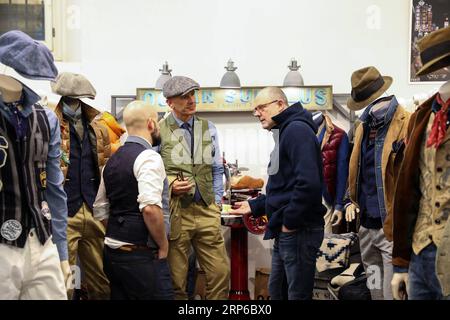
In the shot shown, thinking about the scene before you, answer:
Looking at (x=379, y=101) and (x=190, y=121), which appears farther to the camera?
(x=190, y=121)

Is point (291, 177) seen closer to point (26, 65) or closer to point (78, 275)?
point (26, 65)

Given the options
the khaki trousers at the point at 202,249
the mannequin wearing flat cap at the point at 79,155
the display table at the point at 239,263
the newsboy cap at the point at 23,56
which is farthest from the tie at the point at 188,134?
the newsboy cap at the point at 23,56

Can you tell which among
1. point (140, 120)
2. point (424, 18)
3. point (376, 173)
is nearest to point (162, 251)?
point (140, 120)

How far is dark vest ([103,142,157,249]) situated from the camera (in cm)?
294

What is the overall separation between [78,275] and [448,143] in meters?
3.33

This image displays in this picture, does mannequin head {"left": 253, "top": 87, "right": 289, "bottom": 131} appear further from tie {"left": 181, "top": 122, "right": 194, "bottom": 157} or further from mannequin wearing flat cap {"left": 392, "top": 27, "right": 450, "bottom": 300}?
mannequin wearing flat cap {"left": 392, "top": 27, "right": 450, "bottom": 300}

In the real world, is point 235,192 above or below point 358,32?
below

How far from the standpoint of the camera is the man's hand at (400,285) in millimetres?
2279

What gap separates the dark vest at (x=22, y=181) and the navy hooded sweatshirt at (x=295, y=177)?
143cm

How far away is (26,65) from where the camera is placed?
2219 millimetres

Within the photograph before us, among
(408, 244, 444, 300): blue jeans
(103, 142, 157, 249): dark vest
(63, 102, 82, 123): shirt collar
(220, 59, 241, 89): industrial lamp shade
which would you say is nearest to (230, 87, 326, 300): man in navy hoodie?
(103, 142, 157, 249): dark vest

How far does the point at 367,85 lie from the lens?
13.2 feet

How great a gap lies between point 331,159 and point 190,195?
143cm
